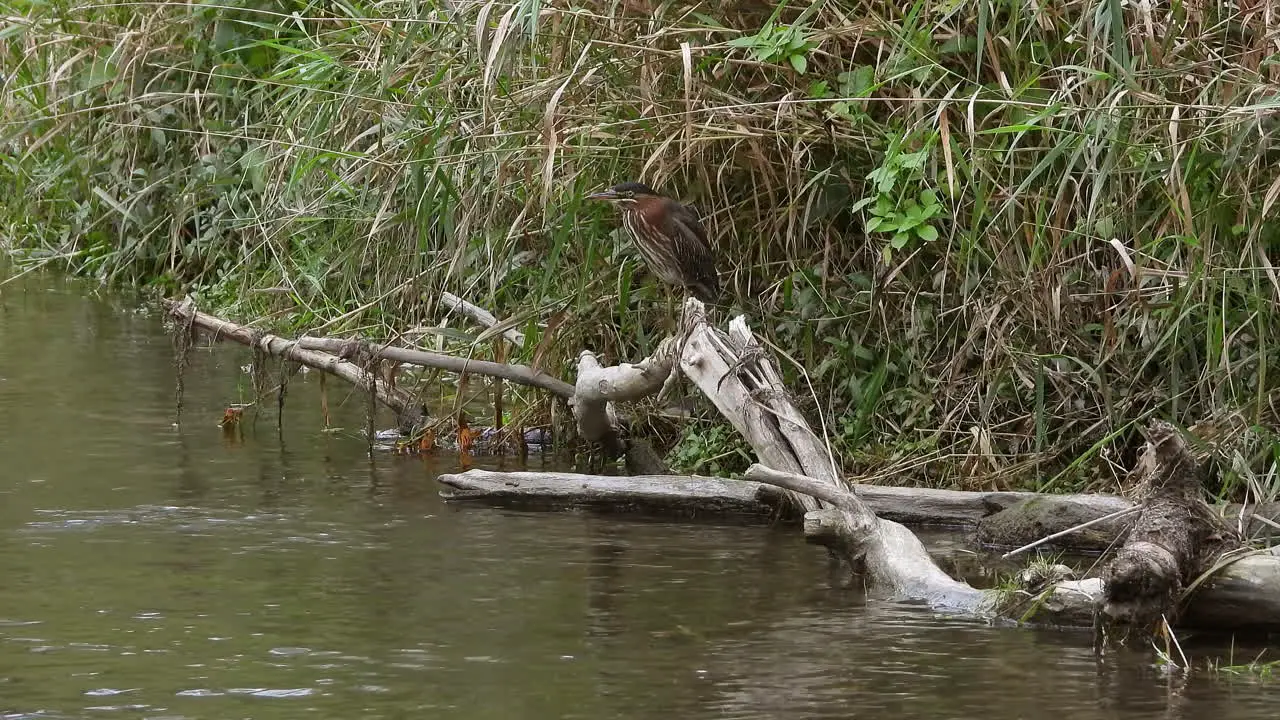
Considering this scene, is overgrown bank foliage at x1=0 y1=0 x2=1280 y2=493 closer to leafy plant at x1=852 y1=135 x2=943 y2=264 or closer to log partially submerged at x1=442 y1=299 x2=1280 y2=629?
leafy plant at x1=852 y1=135 x2=943 y2=264

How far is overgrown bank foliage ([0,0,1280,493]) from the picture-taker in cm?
591

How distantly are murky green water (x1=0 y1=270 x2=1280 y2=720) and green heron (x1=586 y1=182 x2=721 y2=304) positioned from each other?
883mm

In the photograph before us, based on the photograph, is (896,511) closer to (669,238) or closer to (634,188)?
(669,238)

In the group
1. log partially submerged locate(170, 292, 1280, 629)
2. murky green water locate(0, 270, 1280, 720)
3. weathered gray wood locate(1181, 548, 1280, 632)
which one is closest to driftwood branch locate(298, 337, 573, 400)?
log partially submerged locate(170, 292, 1280, 629)

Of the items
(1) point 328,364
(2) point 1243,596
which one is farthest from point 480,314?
(2) point 1243,596

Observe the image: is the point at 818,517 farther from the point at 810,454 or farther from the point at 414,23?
the point at 414,23

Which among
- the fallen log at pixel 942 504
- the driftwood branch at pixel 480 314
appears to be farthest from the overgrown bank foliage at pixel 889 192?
the fallen log at pixel 942 504

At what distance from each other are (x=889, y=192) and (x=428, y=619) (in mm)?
2235

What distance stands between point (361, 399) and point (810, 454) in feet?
11.4

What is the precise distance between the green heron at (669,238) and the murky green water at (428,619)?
2.90 ft

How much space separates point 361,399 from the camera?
8.85 meters

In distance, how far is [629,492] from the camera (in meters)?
6.32

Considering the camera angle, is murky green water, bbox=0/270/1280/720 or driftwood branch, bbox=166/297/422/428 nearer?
murky green water, bbox=0/270/1280/720

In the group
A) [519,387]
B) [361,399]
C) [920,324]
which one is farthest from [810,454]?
[361,399]
